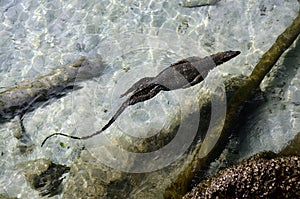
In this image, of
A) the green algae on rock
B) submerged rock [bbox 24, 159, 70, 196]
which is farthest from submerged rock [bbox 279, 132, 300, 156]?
the green algae on rock

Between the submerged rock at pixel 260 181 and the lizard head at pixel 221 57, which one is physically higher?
the lizard head at pixel 221 57

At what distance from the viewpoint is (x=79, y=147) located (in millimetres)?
5582

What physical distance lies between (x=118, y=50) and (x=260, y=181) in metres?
3.70

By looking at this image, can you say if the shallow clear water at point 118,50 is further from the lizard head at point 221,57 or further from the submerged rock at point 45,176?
the lizard head at point 221,57

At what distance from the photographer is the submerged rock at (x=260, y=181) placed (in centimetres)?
360

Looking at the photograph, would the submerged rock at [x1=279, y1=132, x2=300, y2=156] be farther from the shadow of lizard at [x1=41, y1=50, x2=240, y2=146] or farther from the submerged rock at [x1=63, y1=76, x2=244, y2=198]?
the shadow of lizard at [x1=41, y1=50, x2=240, y2=146]

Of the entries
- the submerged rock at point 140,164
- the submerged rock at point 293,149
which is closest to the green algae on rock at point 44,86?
the submerged rock at point 140,164

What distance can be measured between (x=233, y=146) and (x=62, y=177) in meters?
2.35

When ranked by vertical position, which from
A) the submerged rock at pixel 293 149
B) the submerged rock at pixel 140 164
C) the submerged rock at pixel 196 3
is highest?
the submerged rock at pixel 196 3

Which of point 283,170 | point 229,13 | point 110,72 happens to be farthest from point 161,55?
point 283,170

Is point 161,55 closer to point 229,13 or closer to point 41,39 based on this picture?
point 229,13

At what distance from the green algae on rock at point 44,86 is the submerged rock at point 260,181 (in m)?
3.24

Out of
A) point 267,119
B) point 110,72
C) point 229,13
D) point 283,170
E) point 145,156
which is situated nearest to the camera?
point 283,170

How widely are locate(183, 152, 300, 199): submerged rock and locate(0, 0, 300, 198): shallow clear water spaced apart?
Answer: 51.2 inches
